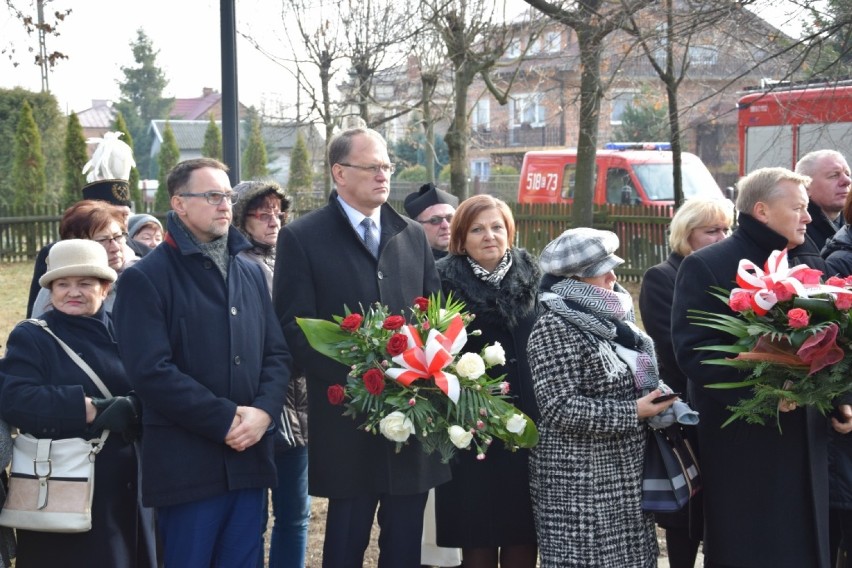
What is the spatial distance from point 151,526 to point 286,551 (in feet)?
3.18

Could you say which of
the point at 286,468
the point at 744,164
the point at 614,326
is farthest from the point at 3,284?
the point at 614,326

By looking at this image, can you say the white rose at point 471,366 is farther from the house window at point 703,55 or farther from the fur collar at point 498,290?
the house window at point 703,55

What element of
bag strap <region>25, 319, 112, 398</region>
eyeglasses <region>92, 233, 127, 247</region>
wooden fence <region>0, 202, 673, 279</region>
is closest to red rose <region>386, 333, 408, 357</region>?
bag strap <region>25, 319, 112, 398</region>

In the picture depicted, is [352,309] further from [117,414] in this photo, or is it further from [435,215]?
[435,215]

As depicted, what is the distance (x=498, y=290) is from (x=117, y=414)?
1777 mm

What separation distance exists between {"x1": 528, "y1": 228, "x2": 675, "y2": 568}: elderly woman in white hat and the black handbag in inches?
1.8

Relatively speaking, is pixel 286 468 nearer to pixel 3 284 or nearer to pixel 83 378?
pixel 83 378

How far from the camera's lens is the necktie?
4504 millimetres

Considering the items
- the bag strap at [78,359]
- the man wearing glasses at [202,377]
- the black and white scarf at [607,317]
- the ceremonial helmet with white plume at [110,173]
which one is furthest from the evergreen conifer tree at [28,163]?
the black and white scarf at [607,317]

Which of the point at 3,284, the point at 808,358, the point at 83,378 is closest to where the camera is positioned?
the point at 808,358

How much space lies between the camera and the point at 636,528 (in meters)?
4.29

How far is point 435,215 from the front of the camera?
5.95 m

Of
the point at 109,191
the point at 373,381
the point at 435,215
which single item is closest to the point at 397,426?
the point at 373,381

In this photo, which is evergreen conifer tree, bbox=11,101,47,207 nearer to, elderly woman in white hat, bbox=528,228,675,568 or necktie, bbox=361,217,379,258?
necktie, bbox=361,217,379,258
